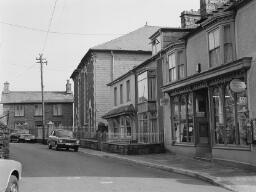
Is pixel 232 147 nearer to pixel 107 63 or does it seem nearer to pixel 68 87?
pixel 107 63

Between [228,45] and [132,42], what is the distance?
90.2 ft

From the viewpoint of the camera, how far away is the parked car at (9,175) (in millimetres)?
8017

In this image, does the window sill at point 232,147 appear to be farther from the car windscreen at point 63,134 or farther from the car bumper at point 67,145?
the car windscreen at point 63,134

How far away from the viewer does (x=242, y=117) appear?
16375 millimetres

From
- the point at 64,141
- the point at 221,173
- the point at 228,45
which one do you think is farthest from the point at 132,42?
the point at 221,173

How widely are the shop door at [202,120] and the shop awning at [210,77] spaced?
717 mm

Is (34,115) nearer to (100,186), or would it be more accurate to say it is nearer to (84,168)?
(84,168)

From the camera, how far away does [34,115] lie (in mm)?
67312

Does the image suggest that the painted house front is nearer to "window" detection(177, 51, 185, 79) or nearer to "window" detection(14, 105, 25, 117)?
"window" detection(177, 51, 185, 79)

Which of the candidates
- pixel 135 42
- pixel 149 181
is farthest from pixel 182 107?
pixel 135 42

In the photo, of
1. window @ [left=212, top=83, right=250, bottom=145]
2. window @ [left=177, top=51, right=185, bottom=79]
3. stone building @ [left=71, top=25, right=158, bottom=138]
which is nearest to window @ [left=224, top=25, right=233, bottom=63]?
window @ [left=212, top=83, right=250, bottom=145]

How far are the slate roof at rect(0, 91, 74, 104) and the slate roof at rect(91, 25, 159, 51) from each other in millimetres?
25489

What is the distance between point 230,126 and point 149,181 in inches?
237

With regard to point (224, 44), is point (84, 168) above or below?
below
